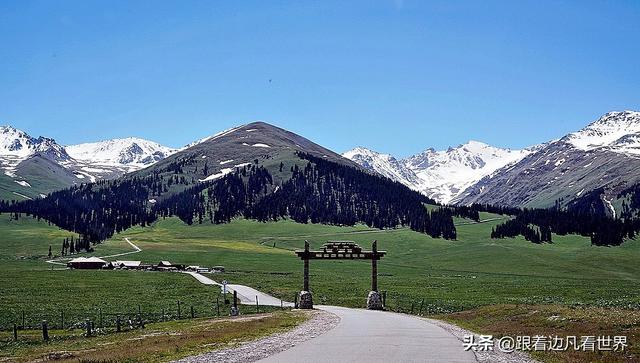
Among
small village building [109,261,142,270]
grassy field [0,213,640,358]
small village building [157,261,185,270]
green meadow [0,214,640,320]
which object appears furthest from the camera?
small village building [109,261,142,270]

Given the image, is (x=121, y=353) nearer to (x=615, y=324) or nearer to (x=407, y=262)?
(x=615, y=324)

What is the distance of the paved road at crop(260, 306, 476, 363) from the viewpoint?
86.2 ft

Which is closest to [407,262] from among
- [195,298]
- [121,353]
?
[195,298]

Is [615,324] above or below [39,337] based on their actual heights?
above

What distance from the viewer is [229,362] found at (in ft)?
87.5

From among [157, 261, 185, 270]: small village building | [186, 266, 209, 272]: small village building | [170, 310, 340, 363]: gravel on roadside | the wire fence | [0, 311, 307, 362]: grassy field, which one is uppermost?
[170, 310, 340, 363]: gravel on roadside

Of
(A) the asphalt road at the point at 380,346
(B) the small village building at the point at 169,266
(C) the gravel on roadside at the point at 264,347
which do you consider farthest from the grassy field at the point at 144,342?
(B) the small village building at the point at 169,266

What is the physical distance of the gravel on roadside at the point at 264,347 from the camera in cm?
2781

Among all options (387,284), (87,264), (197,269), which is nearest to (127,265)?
(87,264)

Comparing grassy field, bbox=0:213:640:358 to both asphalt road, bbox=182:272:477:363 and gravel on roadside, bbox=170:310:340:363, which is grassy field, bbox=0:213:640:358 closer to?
asphalt road, bbox=182:272:477:363

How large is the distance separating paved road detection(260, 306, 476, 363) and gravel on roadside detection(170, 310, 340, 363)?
2.53ft

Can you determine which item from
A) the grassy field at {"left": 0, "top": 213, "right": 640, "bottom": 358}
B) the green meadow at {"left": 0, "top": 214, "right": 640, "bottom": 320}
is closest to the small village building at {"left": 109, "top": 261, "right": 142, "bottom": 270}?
the green meadow at {"left": 0, "top": 214, "right": 640, "bottom": 320}

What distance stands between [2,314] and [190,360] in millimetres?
46603

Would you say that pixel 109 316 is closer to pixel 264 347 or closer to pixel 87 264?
pixel 264 347
